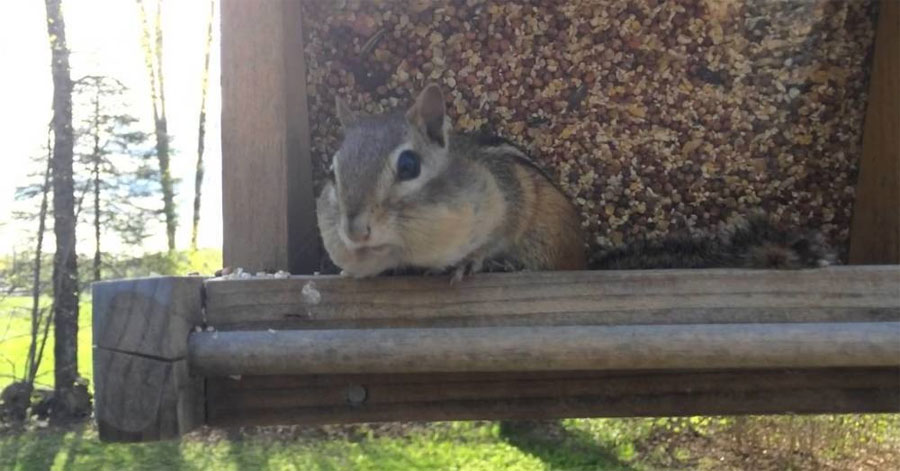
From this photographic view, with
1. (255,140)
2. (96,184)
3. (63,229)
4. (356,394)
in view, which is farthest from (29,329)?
(356,394)

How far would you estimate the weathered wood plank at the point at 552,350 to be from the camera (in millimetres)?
1395

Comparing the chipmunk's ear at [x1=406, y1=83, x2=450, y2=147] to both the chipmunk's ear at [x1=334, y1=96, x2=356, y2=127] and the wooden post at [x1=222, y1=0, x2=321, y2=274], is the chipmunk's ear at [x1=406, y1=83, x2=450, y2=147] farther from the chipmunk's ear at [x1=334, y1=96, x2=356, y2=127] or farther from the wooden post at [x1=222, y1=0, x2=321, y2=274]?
the wooden post at [x1=222, y1=0, x2=321, y2=274]

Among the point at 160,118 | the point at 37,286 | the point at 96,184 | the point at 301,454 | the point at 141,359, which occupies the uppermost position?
the point at 160,118

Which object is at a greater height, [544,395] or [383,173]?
[383,173]

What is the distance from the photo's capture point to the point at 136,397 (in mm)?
1386

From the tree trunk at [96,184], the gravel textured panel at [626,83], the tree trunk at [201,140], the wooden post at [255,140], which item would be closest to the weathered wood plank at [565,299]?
the wooden post at [255,140]

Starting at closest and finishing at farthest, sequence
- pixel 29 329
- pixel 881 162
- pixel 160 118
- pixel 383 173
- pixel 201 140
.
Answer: pixel 383 173 < pixel 881 162 < pixel 201 140 < pixel 160 118 < pixel 29 329

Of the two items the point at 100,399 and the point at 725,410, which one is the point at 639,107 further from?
the point at 100,399

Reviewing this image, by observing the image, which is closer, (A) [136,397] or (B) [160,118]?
(A) [136,397]

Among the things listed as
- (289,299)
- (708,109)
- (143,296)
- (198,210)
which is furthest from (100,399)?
(198,210)

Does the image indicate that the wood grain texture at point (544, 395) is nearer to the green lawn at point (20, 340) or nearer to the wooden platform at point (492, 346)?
the wooden platform at point (492, 346)

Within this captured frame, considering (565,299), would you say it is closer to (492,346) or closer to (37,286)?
(492,346)

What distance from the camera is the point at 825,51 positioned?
2029 millimetres

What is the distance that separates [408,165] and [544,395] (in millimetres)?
444
